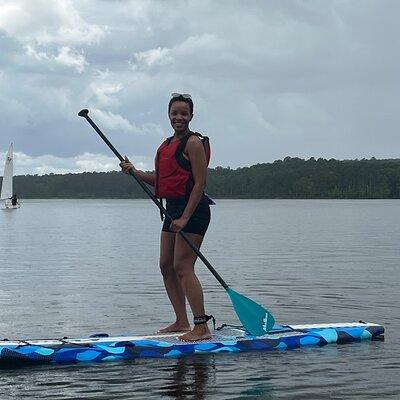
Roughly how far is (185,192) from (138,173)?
61 centimetres

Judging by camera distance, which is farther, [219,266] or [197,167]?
[219,266]

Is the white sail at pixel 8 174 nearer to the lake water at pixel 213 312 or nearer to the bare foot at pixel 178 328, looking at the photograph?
the lake water at pixel 213 312

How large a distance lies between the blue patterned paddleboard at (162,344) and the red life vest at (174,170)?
145cm

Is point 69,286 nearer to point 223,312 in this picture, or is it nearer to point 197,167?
point 223,312

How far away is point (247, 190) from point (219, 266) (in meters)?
148

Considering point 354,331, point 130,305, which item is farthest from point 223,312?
point 354,331

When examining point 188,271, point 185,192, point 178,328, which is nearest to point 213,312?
point 178,328

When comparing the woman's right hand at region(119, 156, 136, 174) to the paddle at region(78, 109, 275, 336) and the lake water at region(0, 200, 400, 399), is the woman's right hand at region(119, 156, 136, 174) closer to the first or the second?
the paddle at region(78, 109, 275, 336)

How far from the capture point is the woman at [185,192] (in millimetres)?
8039

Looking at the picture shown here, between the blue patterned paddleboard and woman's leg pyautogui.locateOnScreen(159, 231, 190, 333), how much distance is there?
0.74 ft

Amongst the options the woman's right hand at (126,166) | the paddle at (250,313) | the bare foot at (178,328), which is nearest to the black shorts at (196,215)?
the paddle at (250,313)

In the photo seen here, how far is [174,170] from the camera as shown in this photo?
8148 millimetres

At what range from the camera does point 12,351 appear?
7566 millimetres

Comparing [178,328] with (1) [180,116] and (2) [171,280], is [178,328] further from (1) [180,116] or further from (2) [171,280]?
(1) [180,116]
